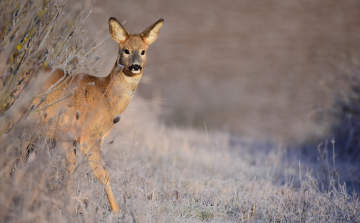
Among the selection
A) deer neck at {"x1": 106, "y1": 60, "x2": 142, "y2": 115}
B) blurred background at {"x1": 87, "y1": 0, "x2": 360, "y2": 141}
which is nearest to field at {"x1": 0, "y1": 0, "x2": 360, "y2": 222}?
blurred background at {"x1": 87, "y1": 0, "x2": 360, "y2": 141}

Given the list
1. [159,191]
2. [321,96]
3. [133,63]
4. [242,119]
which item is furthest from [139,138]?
[321,96]

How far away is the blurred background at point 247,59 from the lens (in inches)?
602

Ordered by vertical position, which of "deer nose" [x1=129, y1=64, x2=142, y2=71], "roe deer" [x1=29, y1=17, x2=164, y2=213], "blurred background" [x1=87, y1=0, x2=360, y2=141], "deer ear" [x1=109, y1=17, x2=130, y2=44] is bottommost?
"blurred background" [x1=87, y1=0, x2=360, y2=141]

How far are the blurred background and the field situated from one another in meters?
0.10

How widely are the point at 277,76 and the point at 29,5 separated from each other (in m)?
19.3

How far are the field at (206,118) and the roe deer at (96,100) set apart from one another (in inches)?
7.1

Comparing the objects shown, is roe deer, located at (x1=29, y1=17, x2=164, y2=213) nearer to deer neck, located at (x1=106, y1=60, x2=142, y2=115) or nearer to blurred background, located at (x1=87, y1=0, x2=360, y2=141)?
deer neck, located at (x1=106, y1=60, x2=142, y2=115)

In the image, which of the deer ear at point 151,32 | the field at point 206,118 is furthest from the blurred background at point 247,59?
the deer ear at point 151,32

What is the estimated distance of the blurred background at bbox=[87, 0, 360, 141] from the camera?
15.3 metres

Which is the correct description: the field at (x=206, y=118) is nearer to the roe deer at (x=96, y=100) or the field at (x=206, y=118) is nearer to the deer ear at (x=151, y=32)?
the roe deer at (x=96, y=100)

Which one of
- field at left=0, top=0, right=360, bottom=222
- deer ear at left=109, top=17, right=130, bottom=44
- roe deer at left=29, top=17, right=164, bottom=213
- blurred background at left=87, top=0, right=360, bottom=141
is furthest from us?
blurred background at left=87, top=0, right=360, bottom=141

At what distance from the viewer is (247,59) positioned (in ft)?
76.6

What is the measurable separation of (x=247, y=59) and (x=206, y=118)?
10338 mm

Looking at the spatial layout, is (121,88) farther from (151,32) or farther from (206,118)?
(206,118)
